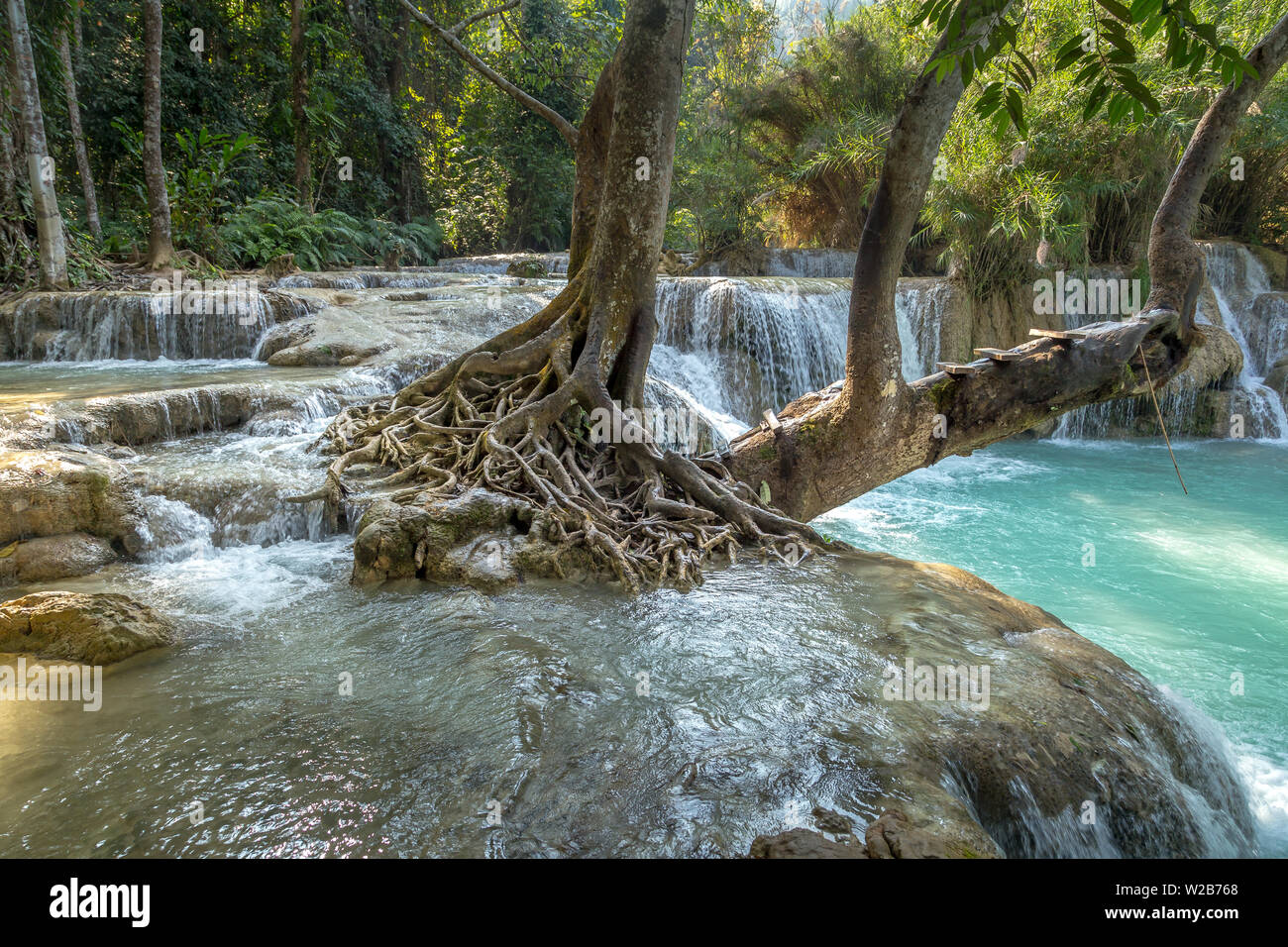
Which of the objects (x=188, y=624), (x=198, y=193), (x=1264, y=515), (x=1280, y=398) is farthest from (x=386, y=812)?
(x=1280, y=398)

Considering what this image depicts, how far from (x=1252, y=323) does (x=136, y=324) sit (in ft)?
60.3

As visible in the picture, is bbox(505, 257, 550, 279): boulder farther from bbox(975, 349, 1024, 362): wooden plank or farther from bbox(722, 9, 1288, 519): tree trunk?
bbox(975, 349, 1024, 362): wooden plank

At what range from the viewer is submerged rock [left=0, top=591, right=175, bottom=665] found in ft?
10.4

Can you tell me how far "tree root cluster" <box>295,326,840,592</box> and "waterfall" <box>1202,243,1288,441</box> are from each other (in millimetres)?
12113

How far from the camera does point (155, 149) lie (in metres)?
11.0

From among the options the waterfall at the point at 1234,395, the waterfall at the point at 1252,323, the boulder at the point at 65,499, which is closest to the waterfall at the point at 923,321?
the waterfall at the point at 1234,395

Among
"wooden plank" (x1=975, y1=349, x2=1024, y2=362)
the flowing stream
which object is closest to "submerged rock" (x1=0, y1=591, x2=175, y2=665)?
the flowing stream

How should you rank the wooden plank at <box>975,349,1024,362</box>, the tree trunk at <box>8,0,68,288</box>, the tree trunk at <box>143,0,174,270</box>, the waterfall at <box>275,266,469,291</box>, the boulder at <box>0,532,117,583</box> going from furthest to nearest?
the waterfall at <box>275,266,469,291</box>, the tree trunk at <box>143,0,174,270</box>, the tree trunk at <box>8,0,68,288</box>, the wooden plank at <box>975,349,1024,362</box>, the boulder at <box>0,532,117,583</box>

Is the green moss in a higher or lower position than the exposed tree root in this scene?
higher

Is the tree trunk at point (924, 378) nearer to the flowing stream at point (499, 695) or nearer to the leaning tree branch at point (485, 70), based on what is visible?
the flowing stream at point (499, 695)

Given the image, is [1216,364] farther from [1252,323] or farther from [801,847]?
[801,847]

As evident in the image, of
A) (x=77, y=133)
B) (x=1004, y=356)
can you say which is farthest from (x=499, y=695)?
(x=77, y=133)

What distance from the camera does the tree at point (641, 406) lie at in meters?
4.46

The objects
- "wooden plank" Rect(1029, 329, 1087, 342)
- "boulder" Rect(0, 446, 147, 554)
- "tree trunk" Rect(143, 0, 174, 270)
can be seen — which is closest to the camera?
"boulder" Rect(0, 446, 147, 554)
